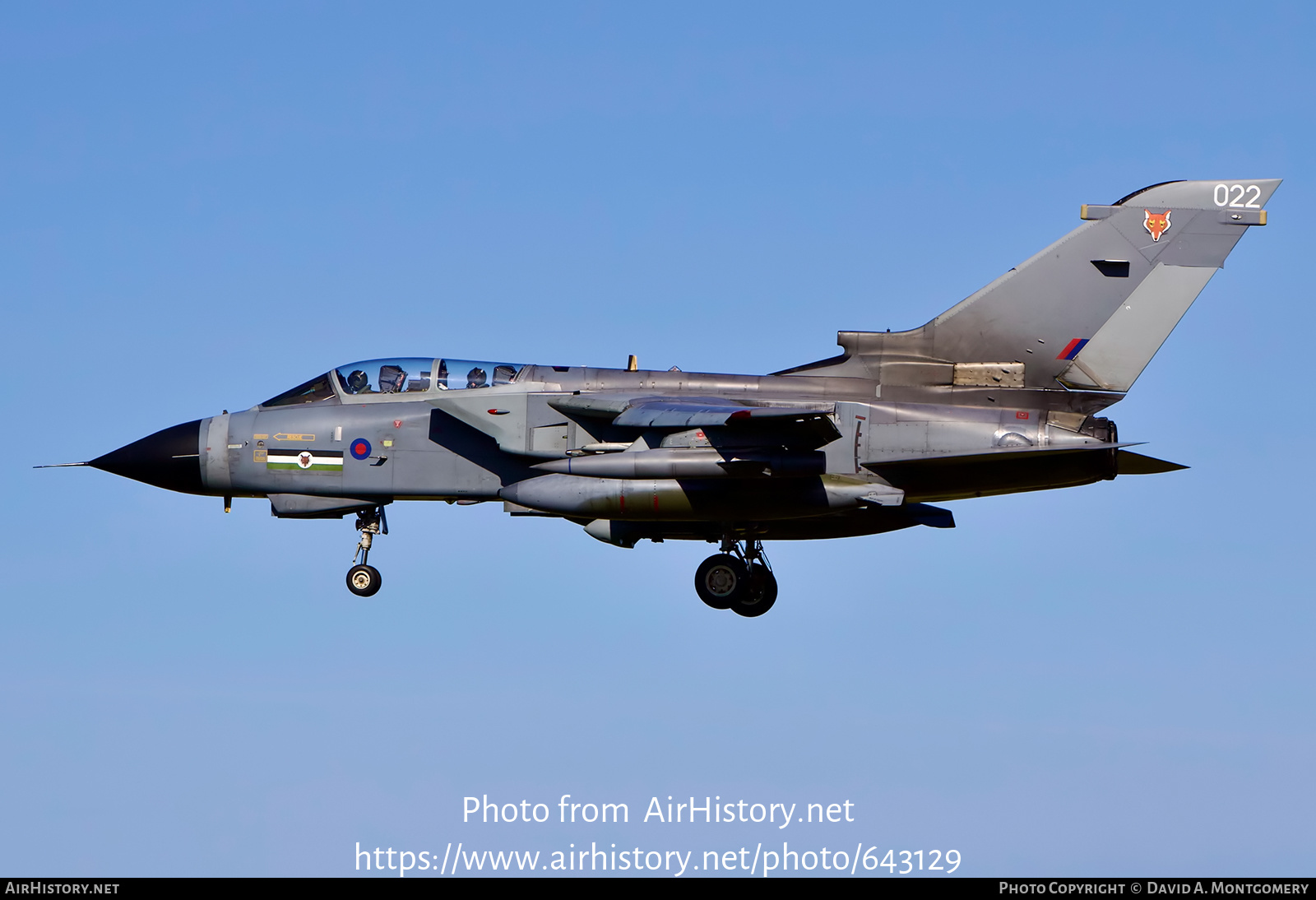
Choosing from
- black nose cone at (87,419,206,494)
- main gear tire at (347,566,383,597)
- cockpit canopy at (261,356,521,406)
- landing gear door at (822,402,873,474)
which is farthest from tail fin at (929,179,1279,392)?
black nose cone at (87,419,206,494)

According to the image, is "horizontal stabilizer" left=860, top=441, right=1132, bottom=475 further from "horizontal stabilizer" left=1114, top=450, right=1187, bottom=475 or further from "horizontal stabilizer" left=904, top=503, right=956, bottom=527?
"horizontal stabilizer" left=904, top=503, right=956, bottom=527

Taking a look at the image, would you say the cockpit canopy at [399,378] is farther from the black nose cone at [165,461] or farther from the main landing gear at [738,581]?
the main landing gear at [738,581]

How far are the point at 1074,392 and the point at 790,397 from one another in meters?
3.71

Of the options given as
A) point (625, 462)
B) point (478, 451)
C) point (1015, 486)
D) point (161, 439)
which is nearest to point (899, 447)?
point (1015, 486)

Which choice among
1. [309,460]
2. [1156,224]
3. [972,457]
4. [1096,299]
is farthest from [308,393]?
[1156,224]

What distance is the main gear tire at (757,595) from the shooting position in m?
24.0

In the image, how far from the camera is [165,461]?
78.2ft

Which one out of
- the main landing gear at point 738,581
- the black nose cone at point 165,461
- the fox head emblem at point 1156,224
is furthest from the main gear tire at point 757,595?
the black nose cone at point 165,461

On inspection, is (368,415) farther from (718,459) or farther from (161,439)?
(718,459)

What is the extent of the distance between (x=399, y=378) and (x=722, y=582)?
17.4 feet

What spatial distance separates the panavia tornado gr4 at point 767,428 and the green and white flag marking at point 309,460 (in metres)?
0.03

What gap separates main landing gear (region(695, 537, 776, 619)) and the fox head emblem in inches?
267

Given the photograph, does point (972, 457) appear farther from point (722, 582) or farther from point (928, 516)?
point (722, 582)

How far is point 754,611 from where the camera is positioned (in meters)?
24.1
